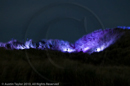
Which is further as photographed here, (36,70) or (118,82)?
(36,70)

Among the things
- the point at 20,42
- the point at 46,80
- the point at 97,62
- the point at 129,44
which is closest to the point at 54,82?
the point at 46,80

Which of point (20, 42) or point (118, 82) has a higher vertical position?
point (20, 42)

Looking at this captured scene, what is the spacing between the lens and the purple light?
2162 cm

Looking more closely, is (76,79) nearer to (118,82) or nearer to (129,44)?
(118,82)

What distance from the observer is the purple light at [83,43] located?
21.6 meters

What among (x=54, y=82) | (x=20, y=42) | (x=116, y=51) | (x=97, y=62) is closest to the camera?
(x=54, y=82)

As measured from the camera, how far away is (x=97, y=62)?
598 inches

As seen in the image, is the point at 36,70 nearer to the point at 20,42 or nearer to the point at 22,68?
the point at 22,68

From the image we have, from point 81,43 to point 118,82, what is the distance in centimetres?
2021

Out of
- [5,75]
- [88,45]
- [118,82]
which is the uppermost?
[88,45]

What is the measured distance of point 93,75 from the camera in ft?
24.6

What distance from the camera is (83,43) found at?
27.0 m

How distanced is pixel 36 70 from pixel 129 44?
1435 cm

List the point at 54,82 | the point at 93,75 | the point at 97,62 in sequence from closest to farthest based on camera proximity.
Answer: the point at 54,82
the point at 93,75
the point at 97,62
